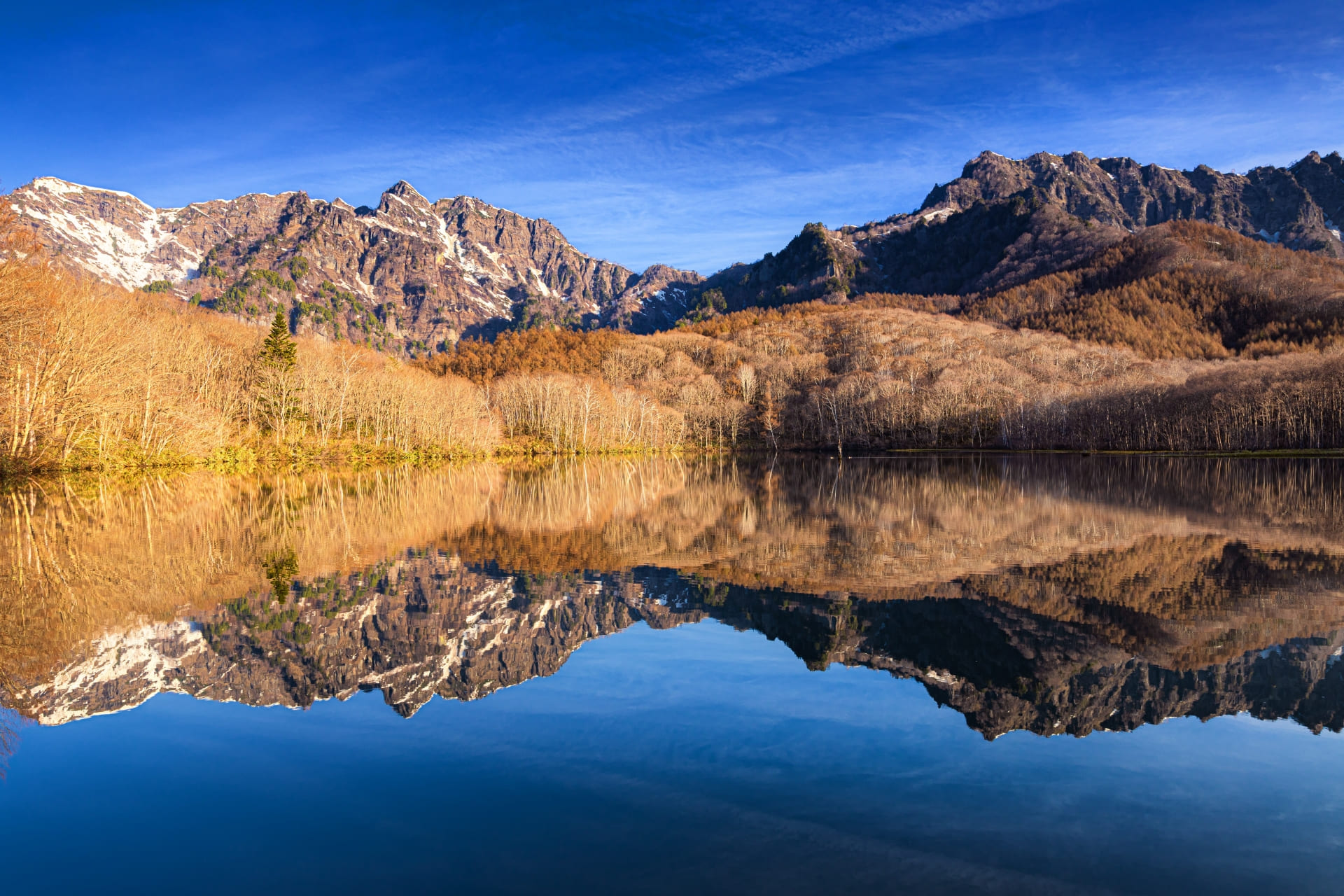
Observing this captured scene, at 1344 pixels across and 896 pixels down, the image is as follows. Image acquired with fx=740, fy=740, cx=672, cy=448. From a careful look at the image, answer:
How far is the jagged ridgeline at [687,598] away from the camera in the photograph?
30.7 feet

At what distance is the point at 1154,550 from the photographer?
18547 millimetres

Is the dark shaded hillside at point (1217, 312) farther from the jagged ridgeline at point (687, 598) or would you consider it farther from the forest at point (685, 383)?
the jagged ridgeline at point (687, 598)

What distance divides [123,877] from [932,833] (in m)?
5.96

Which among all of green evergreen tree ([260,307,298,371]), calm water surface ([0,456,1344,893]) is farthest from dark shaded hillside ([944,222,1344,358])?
calm water surface ([0,456,1344,893])

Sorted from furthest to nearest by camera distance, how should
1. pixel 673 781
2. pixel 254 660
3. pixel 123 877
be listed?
pixel 254 660 < pixel 673 781 < pixel 123 877

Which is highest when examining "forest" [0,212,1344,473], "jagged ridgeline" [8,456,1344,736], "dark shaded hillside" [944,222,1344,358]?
"dark shaded hillside" [944,222,1344,358]

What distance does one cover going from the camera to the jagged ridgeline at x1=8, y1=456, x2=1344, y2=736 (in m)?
9.35

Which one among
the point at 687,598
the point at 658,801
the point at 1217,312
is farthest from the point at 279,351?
the point at 1217,312

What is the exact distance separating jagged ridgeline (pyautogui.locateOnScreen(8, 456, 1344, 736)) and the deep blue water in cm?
92

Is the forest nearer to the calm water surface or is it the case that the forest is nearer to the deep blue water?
the calm water surface

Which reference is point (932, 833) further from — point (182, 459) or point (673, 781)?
point (182, 459)

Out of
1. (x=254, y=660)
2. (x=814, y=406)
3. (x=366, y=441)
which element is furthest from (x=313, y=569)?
(x=814, y=406)

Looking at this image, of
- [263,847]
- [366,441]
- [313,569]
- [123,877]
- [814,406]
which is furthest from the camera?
[814,406]

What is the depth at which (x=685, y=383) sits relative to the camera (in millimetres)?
145125
